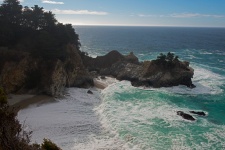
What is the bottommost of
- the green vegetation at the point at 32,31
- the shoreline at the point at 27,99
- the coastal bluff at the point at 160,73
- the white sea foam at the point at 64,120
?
the white sea foam at the point at 64,120

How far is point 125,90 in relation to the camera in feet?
166

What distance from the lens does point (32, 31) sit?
54.4 meters

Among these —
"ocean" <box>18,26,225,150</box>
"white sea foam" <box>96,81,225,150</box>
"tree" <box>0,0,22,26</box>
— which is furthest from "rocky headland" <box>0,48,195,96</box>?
"tree" <box>0,0,22,26</box>

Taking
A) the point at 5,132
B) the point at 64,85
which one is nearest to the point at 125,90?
the point at 64,85

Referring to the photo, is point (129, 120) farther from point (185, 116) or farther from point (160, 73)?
point (160, 73)

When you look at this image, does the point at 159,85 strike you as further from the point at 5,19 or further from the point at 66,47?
the point at 5,19

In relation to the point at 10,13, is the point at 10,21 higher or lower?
lower

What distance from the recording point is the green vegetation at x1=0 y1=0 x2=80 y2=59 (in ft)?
153

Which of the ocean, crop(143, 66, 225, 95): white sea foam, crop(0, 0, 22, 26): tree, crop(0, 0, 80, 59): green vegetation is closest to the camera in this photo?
the ocean

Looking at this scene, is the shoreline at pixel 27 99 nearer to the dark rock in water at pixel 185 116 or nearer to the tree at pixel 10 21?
the tree at pixel 10 21

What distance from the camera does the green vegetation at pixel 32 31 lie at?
46719mm

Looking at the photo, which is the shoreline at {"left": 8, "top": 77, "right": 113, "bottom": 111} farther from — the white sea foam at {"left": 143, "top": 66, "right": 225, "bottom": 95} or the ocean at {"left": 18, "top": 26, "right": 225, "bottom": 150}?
the white sea foam at {"left": 143, "top": 66, "right": 225, "bottom": 95}

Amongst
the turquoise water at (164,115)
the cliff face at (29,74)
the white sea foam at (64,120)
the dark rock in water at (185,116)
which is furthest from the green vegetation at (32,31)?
the dark rock in water at (185,116)

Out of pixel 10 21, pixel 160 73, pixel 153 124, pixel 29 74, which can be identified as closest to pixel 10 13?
pixel 10 21
